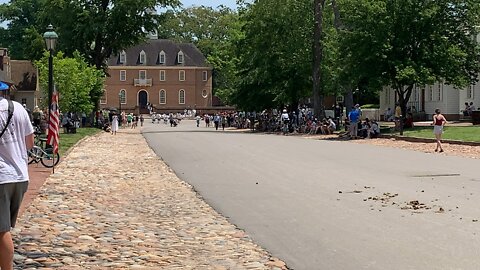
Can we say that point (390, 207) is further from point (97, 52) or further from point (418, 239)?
point (97, 52)

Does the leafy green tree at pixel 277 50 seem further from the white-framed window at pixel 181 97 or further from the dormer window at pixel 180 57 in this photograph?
the white-framed window at pixel 181 97

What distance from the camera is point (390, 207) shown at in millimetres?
13805

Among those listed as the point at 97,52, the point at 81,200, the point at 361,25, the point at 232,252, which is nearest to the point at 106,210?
the point at 81,200

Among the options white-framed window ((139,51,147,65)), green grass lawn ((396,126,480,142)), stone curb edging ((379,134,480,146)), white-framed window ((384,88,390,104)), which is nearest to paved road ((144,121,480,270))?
stone curb edging ((379,134,480,146))

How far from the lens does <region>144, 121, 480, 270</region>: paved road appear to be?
9520mm

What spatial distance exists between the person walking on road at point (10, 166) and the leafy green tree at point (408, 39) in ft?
126

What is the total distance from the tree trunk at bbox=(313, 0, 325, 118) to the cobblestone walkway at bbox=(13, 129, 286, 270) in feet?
120

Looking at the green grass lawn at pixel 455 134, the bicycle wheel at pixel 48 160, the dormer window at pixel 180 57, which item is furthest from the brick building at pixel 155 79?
the bicycle wheel at pixel 48 160

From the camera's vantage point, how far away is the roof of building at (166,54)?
128 meters

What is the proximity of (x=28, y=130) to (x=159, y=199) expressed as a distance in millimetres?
8791

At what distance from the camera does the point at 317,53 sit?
5569 centimetres

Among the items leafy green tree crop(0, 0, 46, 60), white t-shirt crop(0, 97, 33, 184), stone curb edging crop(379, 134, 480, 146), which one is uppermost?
leafy green tree crop(0, 0, 46, 60)

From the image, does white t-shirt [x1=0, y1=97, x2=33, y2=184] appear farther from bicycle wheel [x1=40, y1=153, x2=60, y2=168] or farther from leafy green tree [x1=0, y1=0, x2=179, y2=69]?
leafy green tree [x1=0, y1=0, x2=179, y2=69]

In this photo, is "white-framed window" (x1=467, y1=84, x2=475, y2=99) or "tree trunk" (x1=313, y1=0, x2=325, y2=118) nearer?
"tree trunk" (x1=313, y1=0, x2=325, y2=118)
